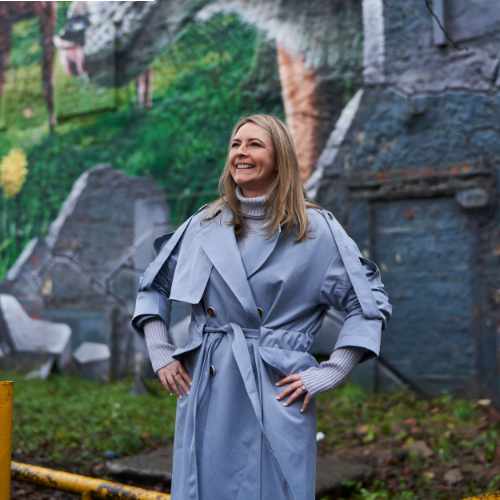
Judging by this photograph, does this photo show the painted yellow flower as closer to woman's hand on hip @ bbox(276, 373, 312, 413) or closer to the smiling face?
the smiling face


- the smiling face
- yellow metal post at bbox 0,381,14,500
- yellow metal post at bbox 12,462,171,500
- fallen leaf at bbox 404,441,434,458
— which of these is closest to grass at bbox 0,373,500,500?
fallen leaf at bbox 404,441,434,458

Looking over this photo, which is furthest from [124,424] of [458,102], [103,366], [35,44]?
[35,44]

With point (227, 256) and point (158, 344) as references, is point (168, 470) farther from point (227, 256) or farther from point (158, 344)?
point (227, 256)

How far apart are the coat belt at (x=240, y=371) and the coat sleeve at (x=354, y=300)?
26 centimetres

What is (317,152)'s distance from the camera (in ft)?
23.4

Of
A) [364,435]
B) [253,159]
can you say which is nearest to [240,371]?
[253,159]

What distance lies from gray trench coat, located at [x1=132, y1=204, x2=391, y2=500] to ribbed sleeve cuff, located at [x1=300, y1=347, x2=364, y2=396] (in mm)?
42

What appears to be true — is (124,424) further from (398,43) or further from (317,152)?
(398,43)

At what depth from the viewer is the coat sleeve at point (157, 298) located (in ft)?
7.70

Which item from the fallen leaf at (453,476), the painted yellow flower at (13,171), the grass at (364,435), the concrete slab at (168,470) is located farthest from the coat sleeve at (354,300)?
the painted yellow flower at (13,171)

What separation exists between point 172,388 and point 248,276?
0.43 meters

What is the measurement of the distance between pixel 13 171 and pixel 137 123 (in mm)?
2395

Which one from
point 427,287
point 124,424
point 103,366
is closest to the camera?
point 124,424

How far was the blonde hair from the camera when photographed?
226cm
